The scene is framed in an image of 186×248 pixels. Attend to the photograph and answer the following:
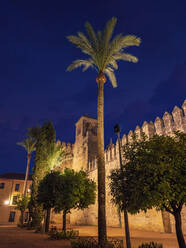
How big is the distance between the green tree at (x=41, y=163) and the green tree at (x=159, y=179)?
526 inches

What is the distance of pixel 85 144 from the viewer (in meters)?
37.1

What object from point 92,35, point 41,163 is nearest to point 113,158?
point 41,163

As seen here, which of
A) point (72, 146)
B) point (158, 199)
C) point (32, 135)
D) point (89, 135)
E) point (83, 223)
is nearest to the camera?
point (158, 199)

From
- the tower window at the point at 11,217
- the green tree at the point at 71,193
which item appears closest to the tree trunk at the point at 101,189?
the green tree at the point at 71,193

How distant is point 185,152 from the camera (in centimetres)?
875

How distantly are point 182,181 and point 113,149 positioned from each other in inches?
750

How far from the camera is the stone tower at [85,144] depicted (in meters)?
35.9

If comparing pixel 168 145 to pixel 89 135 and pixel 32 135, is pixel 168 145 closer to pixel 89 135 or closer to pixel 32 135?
pixel 32 135

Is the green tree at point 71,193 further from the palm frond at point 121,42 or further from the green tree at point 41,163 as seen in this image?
the palm frond at point 121,42

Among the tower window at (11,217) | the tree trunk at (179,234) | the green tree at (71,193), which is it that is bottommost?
the tower window at (11,217)

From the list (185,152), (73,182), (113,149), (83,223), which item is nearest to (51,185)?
(73,182)

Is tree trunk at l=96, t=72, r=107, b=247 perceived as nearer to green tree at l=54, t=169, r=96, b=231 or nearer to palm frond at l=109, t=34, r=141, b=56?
palm frond at l=109, t=34, r=141, b=56

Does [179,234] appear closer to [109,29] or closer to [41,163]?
[109,29]

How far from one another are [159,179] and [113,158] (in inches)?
714
